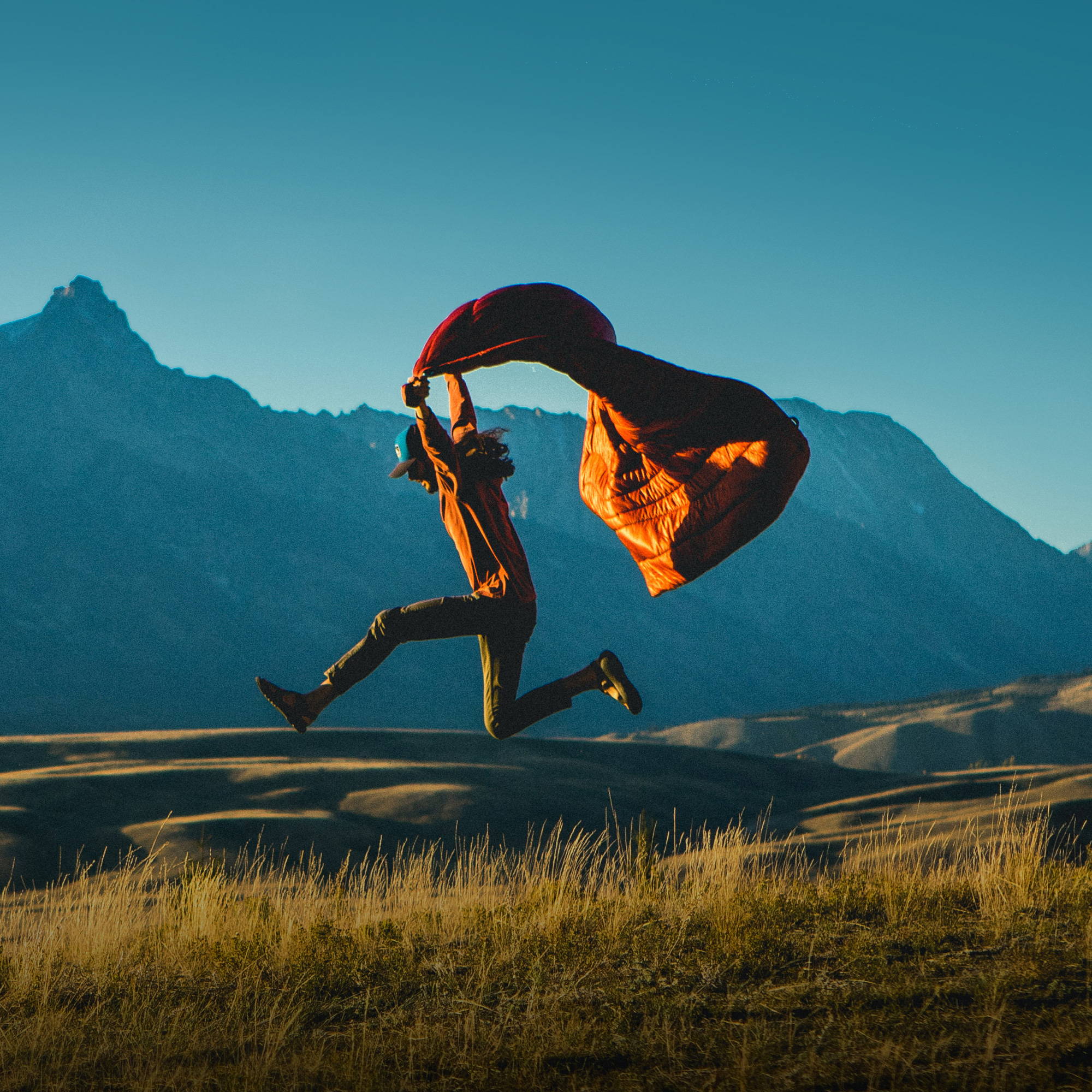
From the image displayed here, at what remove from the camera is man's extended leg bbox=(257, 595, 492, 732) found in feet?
15.3

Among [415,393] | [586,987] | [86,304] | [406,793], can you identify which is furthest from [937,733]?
[86,304]

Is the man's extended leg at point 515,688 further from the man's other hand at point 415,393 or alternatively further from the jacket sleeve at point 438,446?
the man's other hand at point 415,393

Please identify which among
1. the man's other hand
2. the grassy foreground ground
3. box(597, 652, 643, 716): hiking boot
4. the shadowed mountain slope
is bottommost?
the shadowed mountain slope

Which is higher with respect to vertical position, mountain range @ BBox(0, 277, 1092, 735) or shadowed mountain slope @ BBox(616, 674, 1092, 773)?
mountain range @ BBox(0, 277, 1092, 735)

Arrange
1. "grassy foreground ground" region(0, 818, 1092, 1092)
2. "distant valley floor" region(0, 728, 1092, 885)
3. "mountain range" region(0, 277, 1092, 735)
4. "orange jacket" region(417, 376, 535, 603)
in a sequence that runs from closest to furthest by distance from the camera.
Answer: "orange jacket" region(417, 376, 535, 603), "grassy foreground ground" region(0, 818, 1092, 1092), "distant valley floor" region(0, 728, 1092, 885), "mountain range" region(0, 277, 1092, 735)

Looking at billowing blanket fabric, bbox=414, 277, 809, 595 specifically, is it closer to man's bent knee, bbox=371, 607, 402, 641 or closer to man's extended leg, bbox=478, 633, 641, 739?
man's extended leg, bbox=478, 633, 641, 739

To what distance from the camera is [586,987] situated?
678cm

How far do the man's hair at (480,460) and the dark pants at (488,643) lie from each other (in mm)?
571

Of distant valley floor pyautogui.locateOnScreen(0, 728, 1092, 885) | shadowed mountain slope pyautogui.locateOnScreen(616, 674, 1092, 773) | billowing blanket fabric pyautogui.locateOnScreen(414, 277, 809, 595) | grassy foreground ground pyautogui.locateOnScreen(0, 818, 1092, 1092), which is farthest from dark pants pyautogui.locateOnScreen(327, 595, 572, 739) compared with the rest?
shadowed mountain slope pyautogui.locateOnScreen(616, 674, 1092, 773)

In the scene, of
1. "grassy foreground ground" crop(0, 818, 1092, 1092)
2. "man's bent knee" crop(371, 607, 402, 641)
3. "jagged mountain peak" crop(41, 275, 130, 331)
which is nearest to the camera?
"man's bent knee" crop(371, 607, 402, 641)

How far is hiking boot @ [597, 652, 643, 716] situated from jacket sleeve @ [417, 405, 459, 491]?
1068 millimetres

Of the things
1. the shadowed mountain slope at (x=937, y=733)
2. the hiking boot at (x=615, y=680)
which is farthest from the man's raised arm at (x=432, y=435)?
the shadowed mountain slope at (x=937, y=733)

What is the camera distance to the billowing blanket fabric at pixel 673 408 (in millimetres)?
4594

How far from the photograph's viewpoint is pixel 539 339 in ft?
14.9
